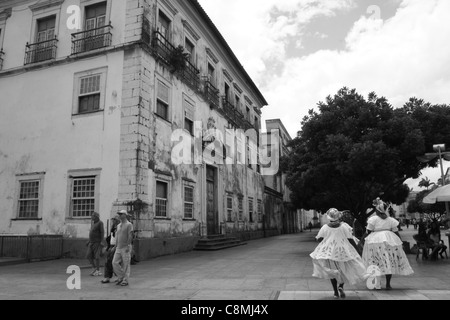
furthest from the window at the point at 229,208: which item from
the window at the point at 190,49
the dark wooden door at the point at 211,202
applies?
the window at the point at 190,49

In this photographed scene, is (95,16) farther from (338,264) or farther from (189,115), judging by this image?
(338,264)

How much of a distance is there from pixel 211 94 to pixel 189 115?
149 inches

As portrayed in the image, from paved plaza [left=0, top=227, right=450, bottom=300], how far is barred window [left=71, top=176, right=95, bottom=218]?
2497 mm

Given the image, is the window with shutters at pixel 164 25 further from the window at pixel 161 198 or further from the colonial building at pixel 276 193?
the colonial building at pixel 276 193

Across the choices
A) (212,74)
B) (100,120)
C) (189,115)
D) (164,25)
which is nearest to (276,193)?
(212,74)

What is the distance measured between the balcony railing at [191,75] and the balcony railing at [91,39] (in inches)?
150

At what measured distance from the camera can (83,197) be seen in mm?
13930

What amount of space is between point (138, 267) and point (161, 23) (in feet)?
35.0

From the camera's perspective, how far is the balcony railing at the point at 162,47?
15.4 meters

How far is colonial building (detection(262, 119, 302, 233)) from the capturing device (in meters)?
34.4

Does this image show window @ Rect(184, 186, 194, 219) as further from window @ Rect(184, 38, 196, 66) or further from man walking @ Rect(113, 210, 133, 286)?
man walking @ Rect(113, 210, 133, 286)

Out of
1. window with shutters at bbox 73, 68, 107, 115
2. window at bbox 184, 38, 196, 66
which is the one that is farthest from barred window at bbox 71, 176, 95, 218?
window at bbox 184, 38, 196, 66
